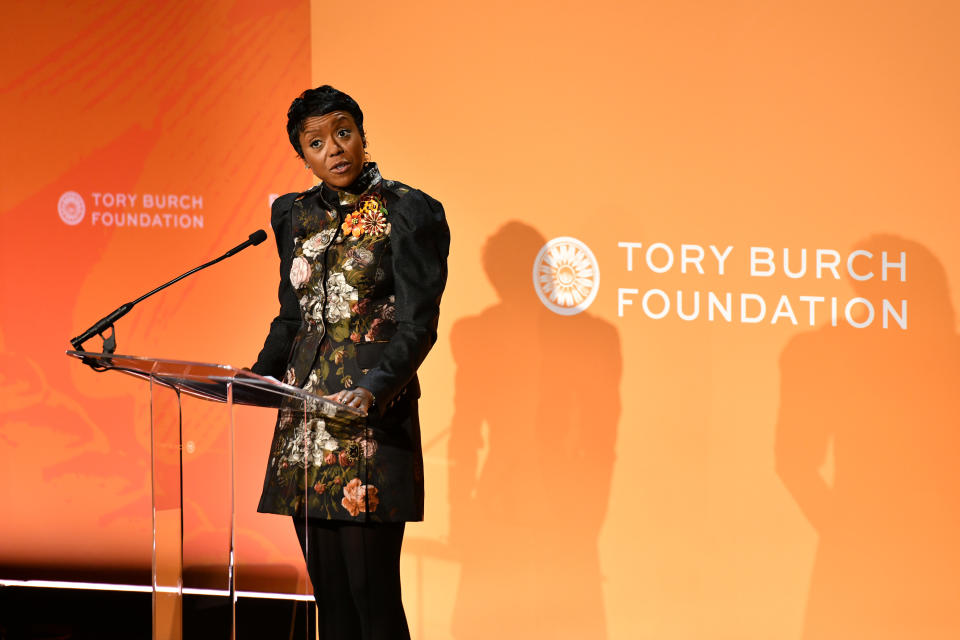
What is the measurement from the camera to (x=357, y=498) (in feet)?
7.04

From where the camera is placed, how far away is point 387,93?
353 centimetres

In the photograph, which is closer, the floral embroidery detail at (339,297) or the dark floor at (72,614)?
the floral embroidery detail at (339,297)

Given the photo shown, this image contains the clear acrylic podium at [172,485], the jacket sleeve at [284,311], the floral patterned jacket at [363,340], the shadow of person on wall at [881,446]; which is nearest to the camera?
the clear acrylic podium at [172,485]

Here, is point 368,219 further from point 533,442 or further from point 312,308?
point 533,442

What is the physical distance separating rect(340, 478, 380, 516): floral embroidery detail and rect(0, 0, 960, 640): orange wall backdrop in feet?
4.55

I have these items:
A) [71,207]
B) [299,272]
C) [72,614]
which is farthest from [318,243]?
[72,614]

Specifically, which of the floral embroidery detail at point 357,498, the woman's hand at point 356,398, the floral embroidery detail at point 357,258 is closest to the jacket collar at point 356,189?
the floral embroidery detail at point 357,258

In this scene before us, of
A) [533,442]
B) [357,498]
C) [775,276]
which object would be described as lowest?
[357,498]

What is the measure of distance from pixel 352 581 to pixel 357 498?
0.19 m

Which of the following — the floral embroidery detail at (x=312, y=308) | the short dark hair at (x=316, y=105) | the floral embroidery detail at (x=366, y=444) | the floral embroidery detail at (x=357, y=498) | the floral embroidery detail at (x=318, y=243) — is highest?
the short dark hair at (x=316, y=105)

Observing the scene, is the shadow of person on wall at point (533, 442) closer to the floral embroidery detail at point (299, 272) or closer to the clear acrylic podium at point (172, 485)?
the floral embroidery detail at point (299, 272)

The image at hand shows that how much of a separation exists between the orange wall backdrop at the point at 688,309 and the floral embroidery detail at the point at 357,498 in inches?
54.6

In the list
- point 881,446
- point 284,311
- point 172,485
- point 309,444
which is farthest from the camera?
point 881,446

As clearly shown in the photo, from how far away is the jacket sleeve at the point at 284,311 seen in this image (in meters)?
2.39
